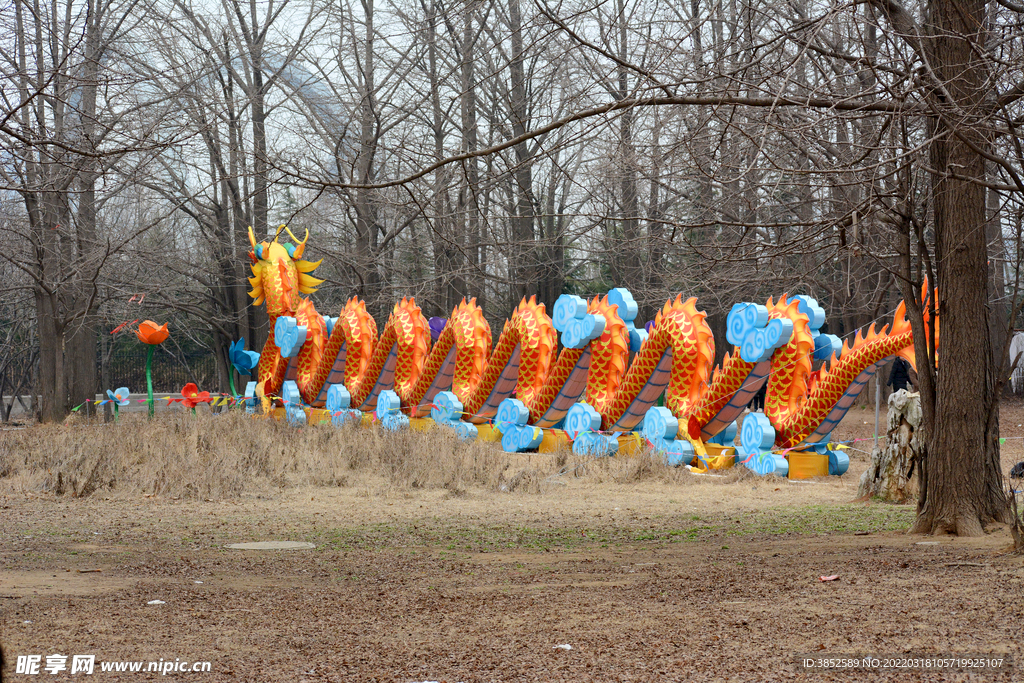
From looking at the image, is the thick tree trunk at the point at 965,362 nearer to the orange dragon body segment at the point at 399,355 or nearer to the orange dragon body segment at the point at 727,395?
the orange dragon body segment at the point at 727,395

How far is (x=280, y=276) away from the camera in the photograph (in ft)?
59.5

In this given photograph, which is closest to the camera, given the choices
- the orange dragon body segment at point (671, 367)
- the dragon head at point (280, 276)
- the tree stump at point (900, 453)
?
the tree stump at point (900, 453)

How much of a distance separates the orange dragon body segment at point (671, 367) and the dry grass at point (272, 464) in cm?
105

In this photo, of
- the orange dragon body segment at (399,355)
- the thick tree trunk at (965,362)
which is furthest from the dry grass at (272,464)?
the thick tree trunk at (965,362)

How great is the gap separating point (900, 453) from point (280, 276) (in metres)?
12.6

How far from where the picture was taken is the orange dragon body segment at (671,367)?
11734 millimetres

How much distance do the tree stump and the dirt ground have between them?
15.9 inches

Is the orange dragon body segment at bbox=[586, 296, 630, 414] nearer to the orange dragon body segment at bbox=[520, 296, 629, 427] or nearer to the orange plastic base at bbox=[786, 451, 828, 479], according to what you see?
the orange dragon body segment at bbox=[520, 296, 629, 427]

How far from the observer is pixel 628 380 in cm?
1225

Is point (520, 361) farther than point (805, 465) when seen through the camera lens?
Yes

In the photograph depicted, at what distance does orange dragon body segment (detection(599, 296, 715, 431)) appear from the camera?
1173cm

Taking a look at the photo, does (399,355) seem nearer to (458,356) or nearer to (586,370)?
(458,356)

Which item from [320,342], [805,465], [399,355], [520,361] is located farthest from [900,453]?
[320,342]

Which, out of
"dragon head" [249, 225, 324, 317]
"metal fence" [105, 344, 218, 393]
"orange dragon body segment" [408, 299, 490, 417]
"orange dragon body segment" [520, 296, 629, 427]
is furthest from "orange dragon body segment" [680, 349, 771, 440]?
"metal fence" [105, 344, 218, 393]
